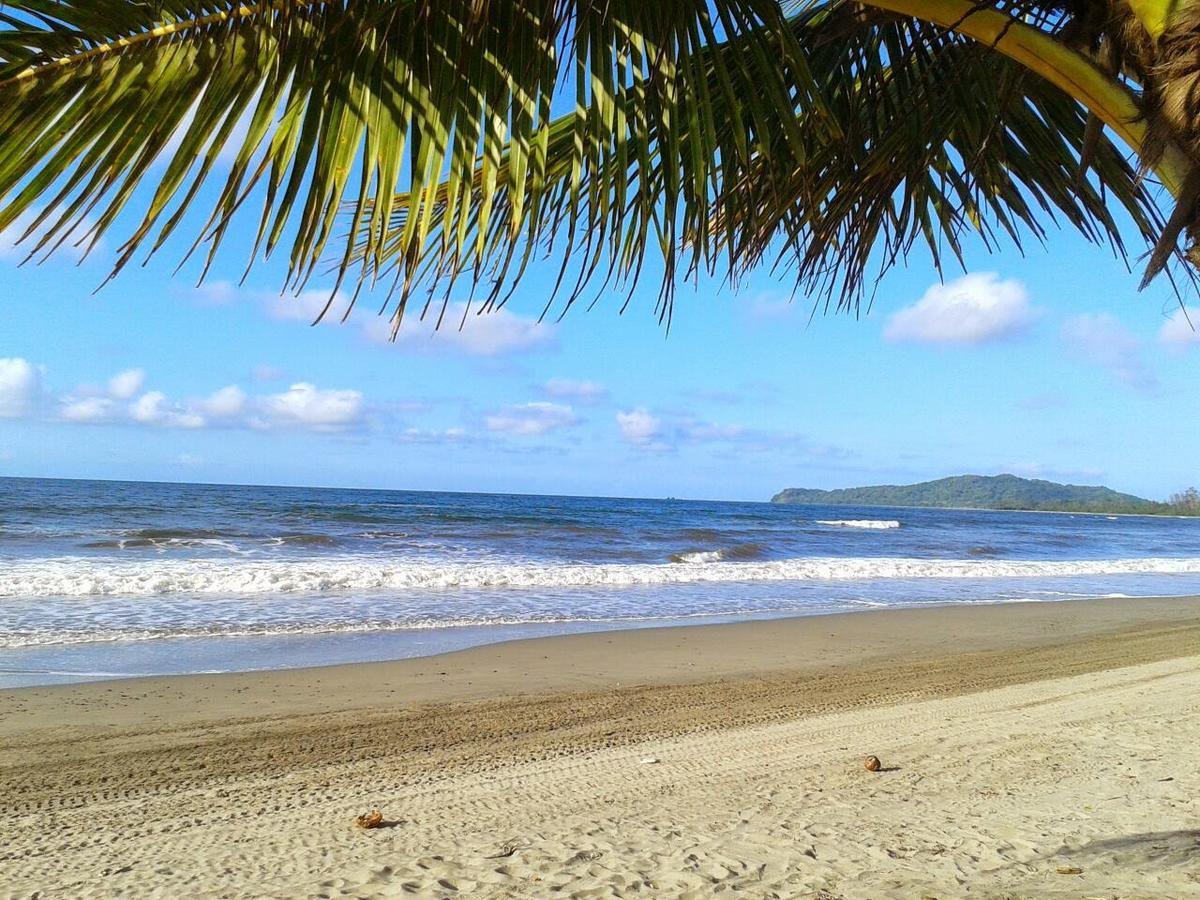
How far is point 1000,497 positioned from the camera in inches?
4897

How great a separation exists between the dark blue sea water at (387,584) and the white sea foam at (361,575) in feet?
0.16

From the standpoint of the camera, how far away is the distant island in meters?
111

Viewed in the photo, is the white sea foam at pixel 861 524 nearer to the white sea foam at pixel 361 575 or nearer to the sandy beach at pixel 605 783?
the white sea foam at pixel 361 575

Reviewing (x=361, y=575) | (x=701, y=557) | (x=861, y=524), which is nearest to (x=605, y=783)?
(x=361, y=575)

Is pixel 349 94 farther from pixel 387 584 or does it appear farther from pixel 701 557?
pixel 701 557

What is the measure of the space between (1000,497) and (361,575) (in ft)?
408

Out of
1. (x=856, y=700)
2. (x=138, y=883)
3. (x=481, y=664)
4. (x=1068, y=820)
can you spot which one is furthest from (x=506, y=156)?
(x=481, y=664)

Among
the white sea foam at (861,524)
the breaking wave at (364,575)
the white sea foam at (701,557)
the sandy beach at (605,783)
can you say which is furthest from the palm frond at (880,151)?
the white sea foam at (861,524)

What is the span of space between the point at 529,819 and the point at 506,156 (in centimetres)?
293

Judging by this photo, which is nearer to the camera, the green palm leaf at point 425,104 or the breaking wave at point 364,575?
the green palm leaf at point 425,104

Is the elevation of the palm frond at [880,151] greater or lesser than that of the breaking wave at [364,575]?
greater

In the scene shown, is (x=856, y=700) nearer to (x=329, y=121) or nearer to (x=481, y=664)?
(x=481, y=664)

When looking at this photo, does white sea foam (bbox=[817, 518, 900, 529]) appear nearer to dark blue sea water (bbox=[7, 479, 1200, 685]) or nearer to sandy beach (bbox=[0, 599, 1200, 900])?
dark blue sea water (bbox=[7, 479, 1200, 685])

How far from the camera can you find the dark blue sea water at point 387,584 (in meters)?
8.88
